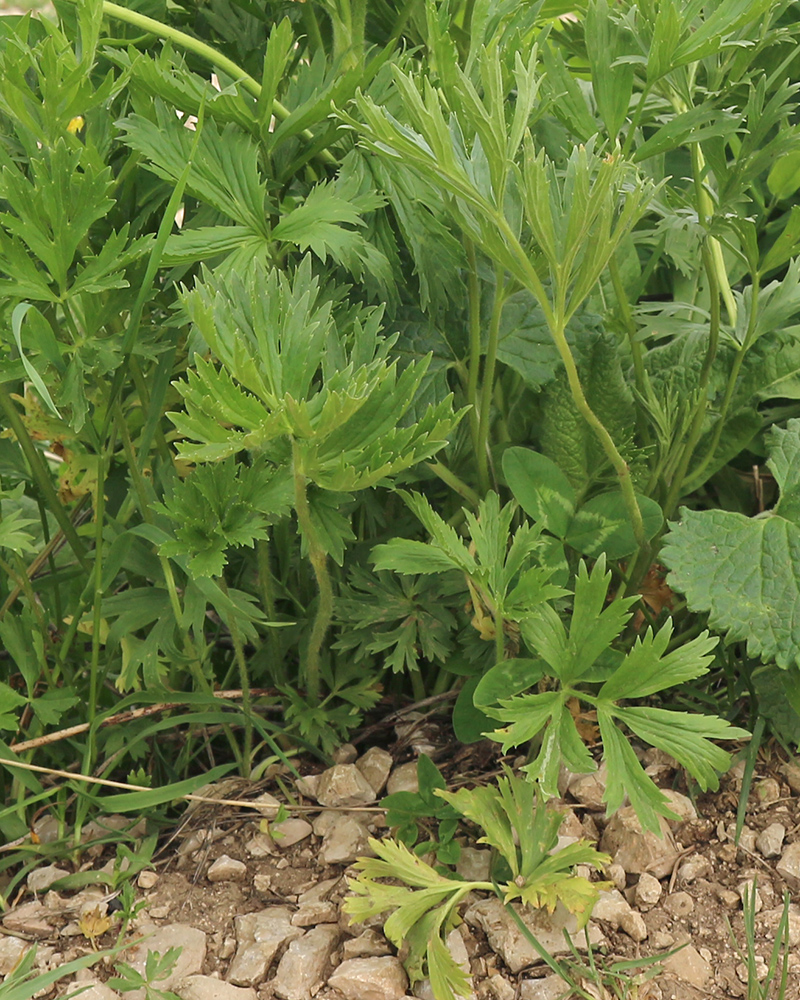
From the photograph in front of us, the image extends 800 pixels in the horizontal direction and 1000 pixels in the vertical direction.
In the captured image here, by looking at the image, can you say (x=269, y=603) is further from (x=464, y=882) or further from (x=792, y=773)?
(x=792, y=773)

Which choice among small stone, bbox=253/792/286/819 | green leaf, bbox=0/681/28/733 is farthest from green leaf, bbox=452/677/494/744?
green leaf, bbox=0/681/28/733

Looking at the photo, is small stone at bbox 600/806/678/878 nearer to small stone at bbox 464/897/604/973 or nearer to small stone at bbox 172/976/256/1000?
small stone at bbox 464/897/604/973

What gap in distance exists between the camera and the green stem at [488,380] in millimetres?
925

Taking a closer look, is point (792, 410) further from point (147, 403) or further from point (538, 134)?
point (147, 403)

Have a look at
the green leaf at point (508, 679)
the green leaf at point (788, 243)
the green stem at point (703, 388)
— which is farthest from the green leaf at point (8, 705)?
the green leaf at point (788, 243)

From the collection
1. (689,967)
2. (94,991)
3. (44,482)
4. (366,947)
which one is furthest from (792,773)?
(44,482)

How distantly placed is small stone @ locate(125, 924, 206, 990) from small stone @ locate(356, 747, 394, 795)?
239 mm

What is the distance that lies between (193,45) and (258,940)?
82 centimetres

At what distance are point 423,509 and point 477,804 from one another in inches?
10.6

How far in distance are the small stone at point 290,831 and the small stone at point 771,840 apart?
44 cm

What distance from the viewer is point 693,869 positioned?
0.95 metres

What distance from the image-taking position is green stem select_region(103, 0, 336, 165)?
886mm

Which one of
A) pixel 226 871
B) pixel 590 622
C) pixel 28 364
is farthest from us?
pixel 226 871

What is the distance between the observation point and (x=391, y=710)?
1.19 m
